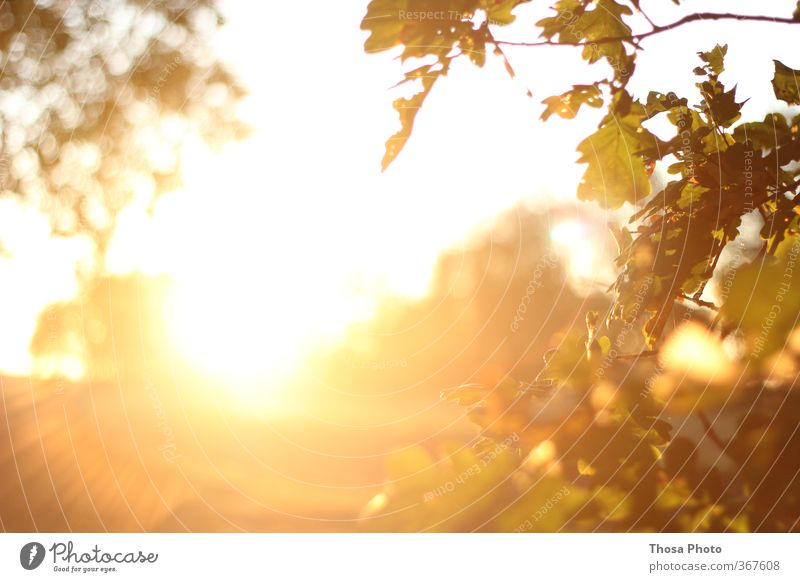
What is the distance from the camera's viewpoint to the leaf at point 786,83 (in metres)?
A: 1.29

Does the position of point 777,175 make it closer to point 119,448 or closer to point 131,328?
point 131,328

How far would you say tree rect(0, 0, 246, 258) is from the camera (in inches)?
82.5

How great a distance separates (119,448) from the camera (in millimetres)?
2160

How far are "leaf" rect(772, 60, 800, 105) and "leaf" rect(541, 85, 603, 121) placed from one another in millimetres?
386

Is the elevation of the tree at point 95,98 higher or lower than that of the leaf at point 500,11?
higher

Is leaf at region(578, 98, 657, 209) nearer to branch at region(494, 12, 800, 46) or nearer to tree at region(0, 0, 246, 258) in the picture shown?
branch at region(494, 12, 800, 46)

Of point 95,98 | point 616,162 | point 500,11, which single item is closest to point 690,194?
point 616,162

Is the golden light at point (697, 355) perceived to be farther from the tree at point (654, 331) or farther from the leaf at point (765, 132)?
the leaf at point (765, 132)

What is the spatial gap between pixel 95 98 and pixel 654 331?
1.99 meters

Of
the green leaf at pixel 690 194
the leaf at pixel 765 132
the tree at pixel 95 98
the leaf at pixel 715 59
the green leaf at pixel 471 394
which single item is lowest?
the green leaf at pixel 471 394

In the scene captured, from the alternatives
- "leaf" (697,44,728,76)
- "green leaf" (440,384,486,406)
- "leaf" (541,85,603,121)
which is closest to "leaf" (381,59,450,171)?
"leaf" (541,85,603,121)

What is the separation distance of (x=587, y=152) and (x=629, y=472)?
0.64m

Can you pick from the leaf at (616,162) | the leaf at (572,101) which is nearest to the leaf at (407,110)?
the leaf at (572,101)

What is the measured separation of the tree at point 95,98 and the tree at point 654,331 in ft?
4.00
